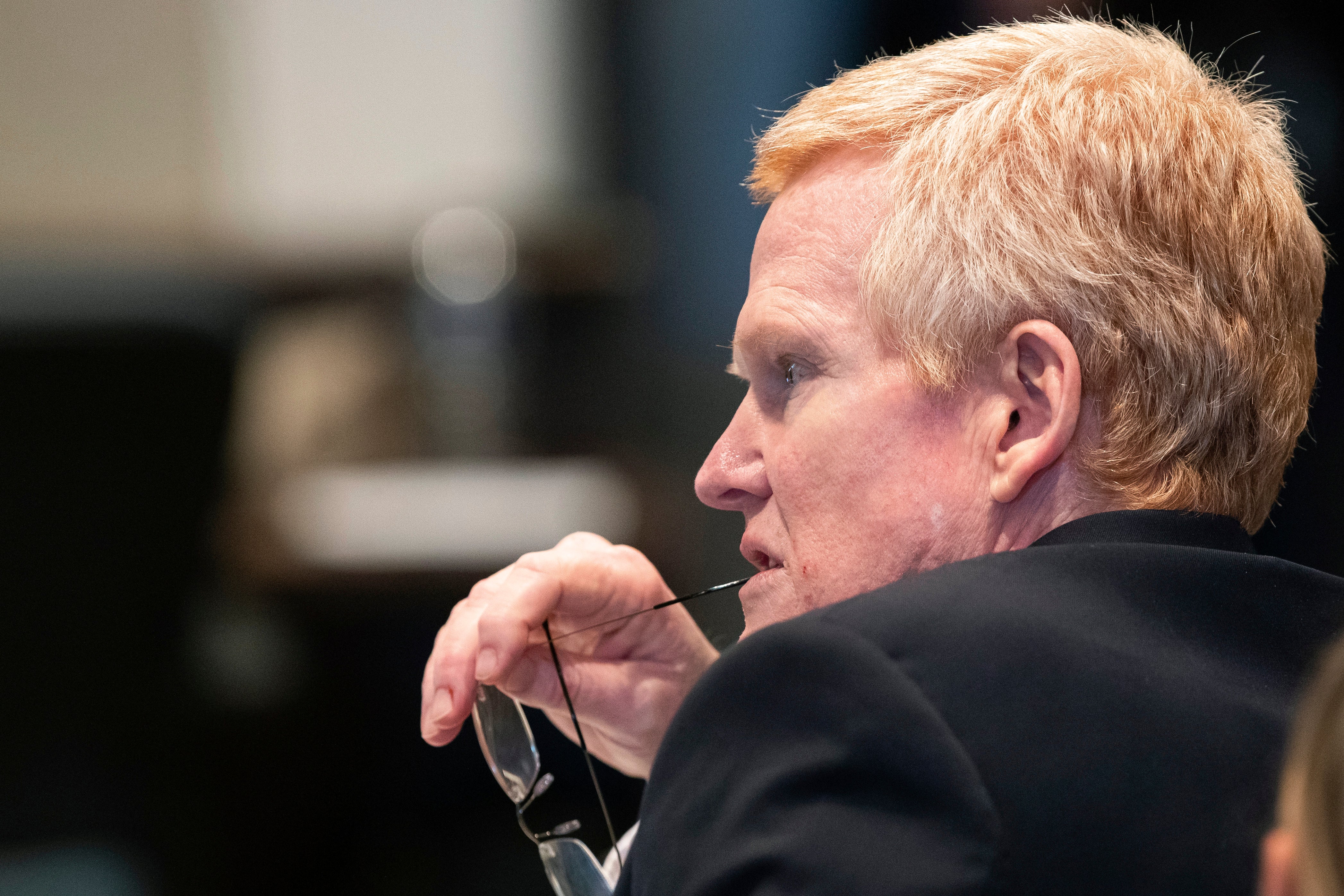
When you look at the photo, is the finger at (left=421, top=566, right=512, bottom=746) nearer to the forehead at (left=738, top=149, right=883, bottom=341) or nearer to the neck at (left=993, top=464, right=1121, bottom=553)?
the forehead at (left=738, top=149, right=883, bottom=341)

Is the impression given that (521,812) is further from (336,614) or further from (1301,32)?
(1301,32)

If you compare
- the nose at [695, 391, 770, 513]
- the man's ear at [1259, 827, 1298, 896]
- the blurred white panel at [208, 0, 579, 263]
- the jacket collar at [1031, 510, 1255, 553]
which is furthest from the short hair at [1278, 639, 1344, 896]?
the blurred white panel at [208, 0, 579, 263]

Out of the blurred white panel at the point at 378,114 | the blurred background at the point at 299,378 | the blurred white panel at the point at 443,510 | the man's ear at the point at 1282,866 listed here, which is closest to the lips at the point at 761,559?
the man's ear at the point at 1282,866

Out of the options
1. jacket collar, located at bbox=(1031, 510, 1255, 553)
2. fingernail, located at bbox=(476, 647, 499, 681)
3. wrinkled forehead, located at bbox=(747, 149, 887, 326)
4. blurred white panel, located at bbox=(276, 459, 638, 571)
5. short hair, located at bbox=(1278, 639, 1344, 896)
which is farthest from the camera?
blurred white panel, located at bbox=(276, 459, 638, 571)

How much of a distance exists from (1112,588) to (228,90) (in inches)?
106

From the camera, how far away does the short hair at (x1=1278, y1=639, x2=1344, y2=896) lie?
349mm

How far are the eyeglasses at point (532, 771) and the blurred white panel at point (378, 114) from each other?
182cm

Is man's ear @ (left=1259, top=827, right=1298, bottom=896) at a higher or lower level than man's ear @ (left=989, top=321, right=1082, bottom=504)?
lower

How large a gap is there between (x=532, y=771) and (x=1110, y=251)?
765mm

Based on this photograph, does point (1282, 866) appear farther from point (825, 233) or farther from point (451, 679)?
point (451, 679)

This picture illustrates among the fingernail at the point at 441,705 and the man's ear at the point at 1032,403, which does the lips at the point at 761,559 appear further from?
the fingernail at the point at 441,705

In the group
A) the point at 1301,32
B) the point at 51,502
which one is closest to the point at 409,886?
the point at 51,502

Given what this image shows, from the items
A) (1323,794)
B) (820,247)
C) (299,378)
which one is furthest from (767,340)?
(299,378)

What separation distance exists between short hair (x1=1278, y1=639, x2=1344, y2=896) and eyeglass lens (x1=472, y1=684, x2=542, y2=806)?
91cm
